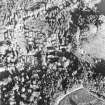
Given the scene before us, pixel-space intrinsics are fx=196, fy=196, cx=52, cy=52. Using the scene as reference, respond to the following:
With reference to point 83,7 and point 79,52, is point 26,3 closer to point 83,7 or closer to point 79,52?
point 83,7

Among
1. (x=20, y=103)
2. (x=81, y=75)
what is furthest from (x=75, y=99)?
(x=20, y=103)

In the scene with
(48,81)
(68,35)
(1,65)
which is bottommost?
(48,81)

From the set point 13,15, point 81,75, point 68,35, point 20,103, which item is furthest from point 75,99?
point 13,15

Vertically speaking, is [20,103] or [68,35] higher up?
[68,35]

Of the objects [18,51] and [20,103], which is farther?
[18,51]

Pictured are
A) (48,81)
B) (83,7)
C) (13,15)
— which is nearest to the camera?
(48,81)

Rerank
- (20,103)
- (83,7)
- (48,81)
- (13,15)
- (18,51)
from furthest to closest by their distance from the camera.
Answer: (83,7) → (13,15) → (18,51) → (48,81) → (20,103)
